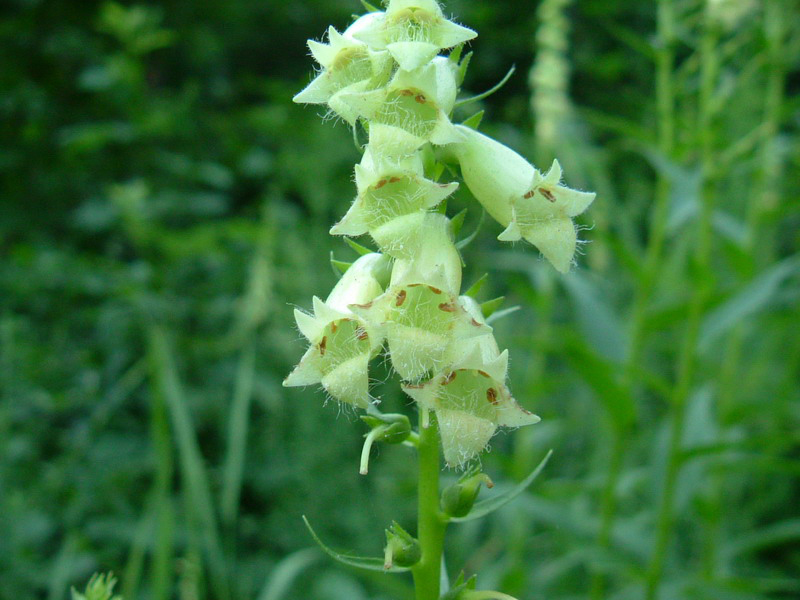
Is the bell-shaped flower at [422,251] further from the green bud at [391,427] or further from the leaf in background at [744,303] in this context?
the leaf in background at [744,303]

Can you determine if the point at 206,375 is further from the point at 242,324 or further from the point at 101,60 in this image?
the point at 101,60

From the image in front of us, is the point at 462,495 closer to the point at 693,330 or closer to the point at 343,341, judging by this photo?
the point at 343,341

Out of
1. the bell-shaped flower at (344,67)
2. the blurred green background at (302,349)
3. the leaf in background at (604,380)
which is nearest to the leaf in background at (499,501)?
the bell-shaped flower at (344,67)

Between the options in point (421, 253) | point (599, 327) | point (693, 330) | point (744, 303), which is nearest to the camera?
point (421, 253)

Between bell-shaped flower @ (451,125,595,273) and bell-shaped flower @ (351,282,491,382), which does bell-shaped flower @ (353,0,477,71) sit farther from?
bell-shaped flower @ (351,282,491,382)

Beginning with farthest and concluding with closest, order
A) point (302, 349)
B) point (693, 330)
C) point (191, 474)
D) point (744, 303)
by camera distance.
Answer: point (302, 349)
point (693, 330)
point (744, 303)
point (191, 474)

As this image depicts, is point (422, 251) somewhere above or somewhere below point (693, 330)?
below

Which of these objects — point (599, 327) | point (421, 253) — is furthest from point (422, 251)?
point (599, 327)
